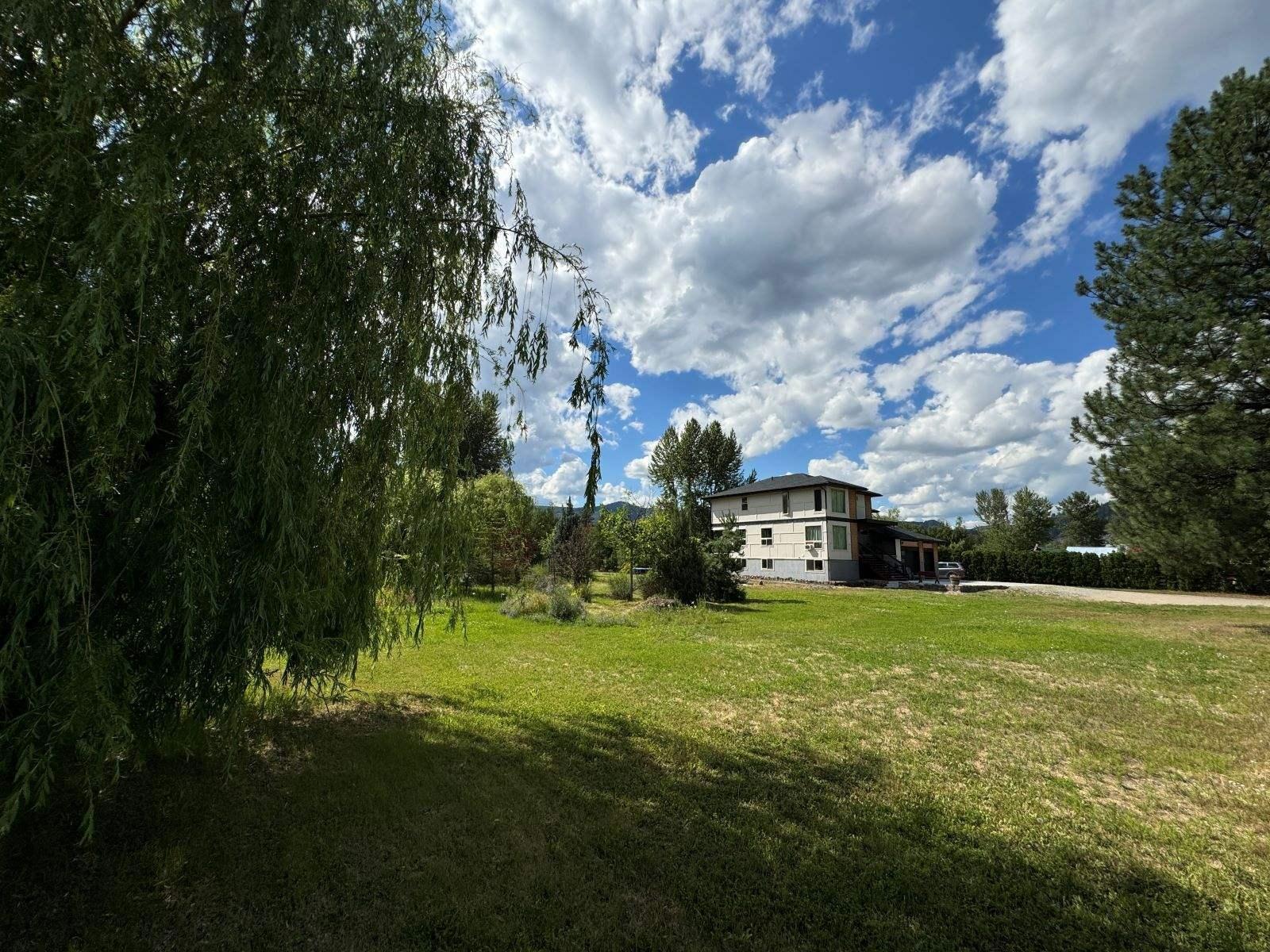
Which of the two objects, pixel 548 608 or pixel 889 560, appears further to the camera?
pixel 889 560

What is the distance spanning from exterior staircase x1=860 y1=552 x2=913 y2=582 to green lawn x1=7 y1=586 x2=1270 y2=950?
23956mm

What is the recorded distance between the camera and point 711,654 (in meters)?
10.5

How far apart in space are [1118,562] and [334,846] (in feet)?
132

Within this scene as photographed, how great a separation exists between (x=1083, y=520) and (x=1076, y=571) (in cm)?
3138

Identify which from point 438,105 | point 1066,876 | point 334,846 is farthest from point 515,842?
point 438,105

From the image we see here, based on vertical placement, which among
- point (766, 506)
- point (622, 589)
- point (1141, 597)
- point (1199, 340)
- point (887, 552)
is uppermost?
point (1199, 340)

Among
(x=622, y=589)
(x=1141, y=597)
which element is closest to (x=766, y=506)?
(x=622, y=589)

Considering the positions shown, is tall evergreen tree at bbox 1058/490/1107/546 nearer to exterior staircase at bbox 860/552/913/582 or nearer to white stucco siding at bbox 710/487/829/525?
exterior staircase at bbox 860/552/913/582

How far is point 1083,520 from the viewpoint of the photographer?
55.9m

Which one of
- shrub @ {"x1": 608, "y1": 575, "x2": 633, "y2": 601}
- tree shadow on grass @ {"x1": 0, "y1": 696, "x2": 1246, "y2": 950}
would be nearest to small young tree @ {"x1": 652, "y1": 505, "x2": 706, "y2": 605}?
shrub @ {"x1": 608, "y1": 575, "x2": 633, "y2": 601}

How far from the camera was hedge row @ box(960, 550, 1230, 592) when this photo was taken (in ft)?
96.7

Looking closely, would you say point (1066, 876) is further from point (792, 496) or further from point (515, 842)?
point (792, 496)

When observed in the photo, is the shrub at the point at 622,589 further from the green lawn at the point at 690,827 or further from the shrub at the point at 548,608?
the green lawn at the point at 690,827

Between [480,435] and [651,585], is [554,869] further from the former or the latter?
[651,585]
